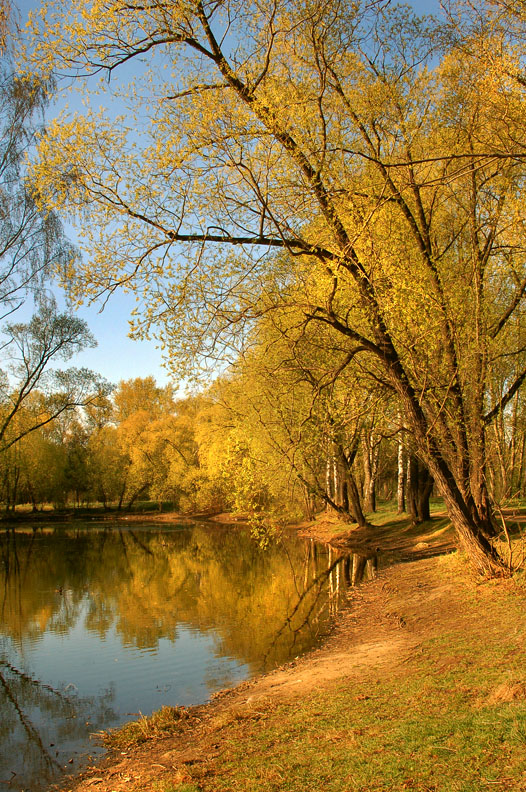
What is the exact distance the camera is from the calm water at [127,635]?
8.07m

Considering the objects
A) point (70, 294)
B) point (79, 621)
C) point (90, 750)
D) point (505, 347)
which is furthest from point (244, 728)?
point (505, 347)

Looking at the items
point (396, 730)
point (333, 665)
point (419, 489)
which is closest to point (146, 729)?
point (333, 665)

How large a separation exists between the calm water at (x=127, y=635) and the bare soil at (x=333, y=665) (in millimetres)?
637

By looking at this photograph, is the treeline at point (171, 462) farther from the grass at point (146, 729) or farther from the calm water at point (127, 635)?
the grass at point (146, 729)

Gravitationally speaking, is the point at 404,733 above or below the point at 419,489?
below

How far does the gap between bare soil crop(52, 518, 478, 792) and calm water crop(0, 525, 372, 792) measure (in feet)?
2.09

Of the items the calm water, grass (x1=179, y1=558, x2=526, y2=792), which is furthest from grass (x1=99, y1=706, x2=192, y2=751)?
grass (x1=179, y1=558, x2=526, y2=792)

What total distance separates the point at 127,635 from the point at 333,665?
580 centimetres

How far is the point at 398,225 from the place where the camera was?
39.9 ft

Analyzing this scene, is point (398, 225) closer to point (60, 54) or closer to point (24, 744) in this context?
point (60, 54)

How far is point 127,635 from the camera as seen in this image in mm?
12531

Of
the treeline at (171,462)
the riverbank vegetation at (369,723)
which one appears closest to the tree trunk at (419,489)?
the treeline at (171,462)

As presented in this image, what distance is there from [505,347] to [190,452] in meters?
38.7

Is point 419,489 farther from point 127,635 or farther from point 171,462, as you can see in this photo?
point 171,462
